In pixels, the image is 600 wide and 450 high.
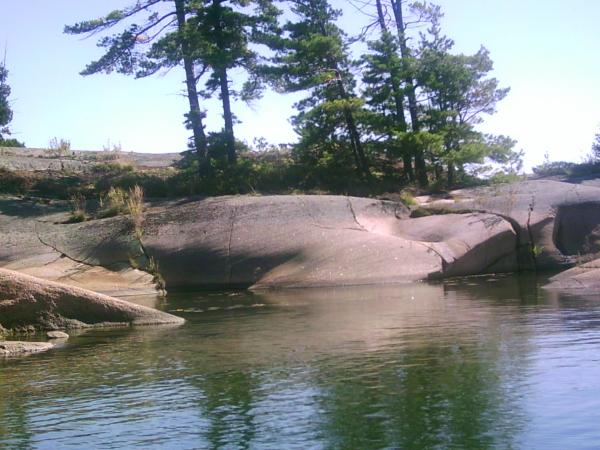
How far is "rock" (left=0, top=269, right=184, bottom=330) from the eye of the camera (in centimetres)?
1180

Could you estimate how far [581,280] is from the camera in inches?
618

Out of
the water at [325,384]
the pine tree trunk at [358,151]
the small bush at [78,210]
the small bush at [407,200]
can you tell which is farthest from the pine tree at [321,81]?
the water at [325,384]

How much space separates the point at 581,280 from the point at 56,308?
993 cm

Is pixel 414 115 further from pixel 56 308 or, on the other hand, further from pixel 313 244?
pixel 56 308

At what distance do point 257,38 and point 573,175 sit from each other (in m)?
11.8

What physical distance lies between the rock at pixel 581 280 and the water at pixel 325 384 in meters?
2.79

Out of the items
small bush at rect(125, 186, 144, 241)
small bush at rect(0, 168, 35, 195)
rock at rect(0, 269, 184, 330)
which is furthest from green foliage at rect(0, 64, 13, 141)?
rock at rect(0, 269, 184, 330)

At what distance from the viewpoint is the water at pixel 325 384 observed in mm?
5773

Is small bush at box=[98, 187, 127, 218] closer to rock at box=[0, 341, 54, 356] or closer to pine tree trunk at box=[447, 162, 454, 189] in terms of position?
pine tree trunk at box=[447, 162, 454, 189]

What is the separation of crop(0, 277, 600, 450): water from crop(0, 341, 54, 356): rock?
0.37m

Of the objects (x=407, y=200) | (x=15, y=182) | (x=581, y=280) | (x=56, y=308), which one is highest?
(x=15, y=182)

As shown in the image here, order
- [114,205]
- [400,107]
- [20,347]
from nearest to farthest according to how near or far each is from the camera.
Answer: [20,347] → [114,205] → [400,107]

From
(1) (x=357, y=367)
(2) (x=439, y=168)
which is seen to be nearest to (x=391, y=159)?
(2) (x=439, y=168)

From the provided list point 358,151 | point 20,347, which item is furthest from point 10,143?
point 20,347
